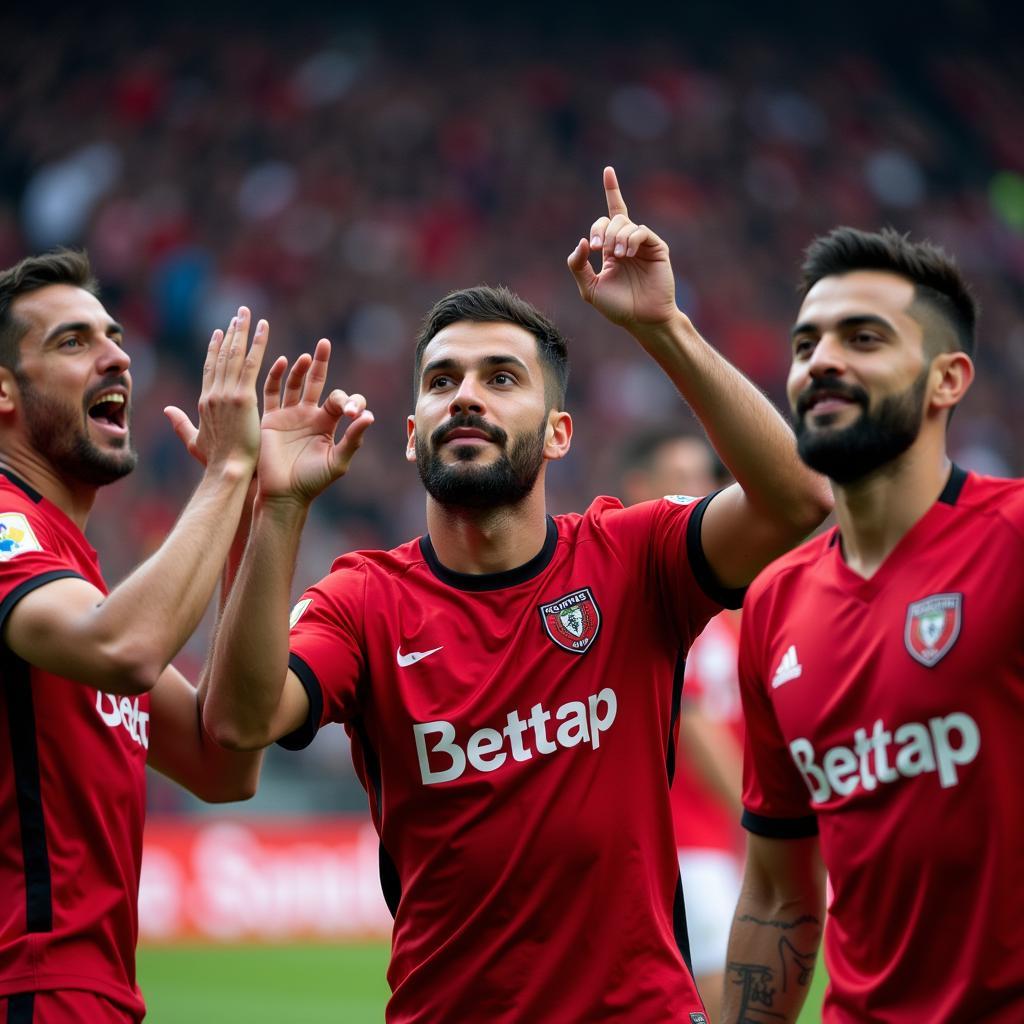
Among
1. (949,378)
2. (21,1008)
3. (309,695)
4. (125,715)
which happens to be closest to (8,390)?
(125,715)

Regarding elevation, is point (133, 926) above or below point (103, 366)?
below

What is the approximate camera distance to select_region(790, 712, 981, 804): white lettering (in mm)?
3229

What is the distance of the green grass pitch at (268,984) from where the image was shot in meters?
9.80

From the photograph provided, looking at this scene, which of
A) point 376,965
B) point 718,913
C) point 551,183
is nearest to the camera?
point 718,913

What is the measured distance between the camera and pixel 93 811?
3730 millimetres

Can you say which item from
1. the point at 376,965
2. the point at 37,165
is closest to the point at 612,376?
the point at 37,165

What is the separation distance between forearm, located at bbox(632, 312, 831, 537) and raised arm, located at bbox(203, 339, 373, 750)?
0.79 m

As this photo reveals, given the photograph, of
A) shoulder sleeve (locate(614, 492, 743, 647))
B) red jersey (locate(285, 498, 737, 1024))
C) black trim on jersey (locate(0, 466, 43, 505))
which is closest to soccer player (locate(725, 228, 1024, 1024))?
shoulder sleeve (locate(614, 492, 743, 647))

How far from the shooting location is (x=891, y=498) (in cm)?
355

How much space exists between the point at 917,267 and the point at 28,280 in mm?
2451

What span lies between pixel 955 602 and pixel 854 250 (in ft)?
2.99

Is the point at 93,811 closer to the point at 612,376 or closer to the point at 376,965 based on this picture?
the point at 376,965

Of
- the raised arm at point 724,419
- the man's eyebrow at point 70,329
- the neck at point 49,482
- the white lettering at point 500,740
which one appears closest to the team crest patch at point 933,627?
the raised arm at point 724,419

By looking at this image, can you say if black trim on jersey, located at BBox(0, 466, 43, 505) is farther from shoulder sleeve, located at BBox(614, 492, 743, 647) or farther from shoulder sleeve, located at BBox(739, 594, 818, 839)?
shoulder sleeve, located at BBox(739, 594, 818, 839)
